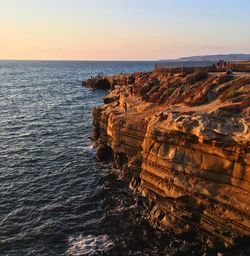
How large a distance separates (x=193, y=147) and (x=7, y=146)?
98.8 feet

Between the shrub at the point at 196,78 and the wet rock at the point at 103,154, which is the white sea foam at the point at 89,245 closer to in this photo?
the wet rock at the point at 103,154

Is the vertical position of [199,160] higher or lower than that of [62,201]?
higher

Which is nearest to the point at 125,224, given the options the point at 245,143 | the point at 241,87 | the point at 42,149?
the point at 245,143

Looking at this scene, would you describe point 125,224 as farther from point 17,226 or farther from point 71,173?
point 71,173

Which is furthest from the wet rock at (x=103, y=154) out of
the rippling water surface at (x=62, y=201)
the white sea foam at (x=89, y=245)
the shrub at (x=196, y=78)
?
the white sea foam at (x=89, y=245)

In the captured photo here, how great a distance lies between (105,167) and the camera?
1610 inches

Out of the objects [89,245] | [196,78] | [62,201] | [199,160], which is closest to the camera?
[199,160]

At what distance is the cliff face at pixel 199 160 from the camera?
73.7 ft

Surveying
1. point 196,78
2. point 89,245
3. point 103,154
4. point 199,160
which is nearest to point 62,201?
point 89,245

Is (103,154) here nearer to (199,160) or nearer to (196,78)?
(196,78)

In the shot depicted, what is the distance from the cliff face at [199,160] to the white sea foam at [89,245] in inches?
171

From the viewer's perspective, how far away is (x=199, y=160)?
976 inches

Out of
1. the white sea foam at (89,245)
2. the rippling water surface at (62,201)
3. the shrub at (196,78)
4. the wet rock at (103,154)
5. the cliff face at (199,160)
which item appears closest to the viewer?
the cliff face at (199,160)

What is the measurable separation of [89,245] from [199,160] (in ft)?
31.9
